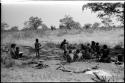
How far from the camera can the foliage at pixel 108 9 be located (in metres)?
13.8

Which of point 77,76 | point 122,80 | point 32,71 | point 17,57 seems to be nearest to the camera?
point 122,80

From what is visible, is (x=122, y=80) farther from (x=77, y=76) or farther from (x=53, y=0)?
(x=53, y=0)

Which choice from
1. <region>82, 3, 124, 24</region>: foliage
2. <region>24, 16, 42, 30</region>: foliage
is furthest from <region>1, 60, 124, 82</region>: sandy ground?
<region>24, 16, 42, 30</region>: foliage

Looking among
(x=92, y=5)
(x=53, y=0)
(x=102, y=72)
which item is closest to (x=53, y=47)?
(x=92, y=5)

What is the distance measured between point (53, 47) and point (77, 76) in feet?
29.7

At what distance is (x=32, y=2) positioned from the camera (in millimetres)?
10391

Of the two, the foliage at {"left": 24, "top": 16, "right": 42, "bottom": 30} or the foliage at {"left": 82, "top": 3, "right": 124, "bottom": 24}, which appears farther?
the foliage at {"left": 24, "top": 16, "right": 42, "bottom": 30}

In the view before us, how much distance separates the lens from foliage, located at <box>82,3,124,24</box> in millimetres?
13839

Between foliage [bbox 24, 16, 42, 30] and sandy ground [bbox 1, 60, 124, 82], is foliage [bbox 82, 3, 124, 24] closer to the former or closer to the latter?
sandy ground [bbox 1, 60, 124, 82]

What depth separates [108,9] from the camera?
14492mm

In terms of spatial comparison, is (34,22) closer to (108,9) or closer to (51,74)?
(108,9)

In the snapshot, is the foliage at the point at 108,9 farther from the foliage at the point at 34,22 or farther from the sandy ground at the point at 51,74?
the foliage at the point at 34,22

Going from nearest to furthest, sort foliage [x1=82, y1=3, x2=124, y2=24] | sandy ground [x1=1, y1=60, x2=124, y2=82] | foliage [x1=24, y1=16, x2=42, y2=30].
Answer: sandy ground [x1=1, y1=60, x2=124, y2=82], foliage [x1=82, y1=3, x2=124, y2=24], foliage [x1=24, y1=16, x2=42, y2=30]

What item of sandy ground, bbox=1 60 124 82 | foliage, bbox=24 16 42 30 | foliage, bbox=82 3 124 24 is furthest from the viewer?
foliage, bbox=24 16 42 30
